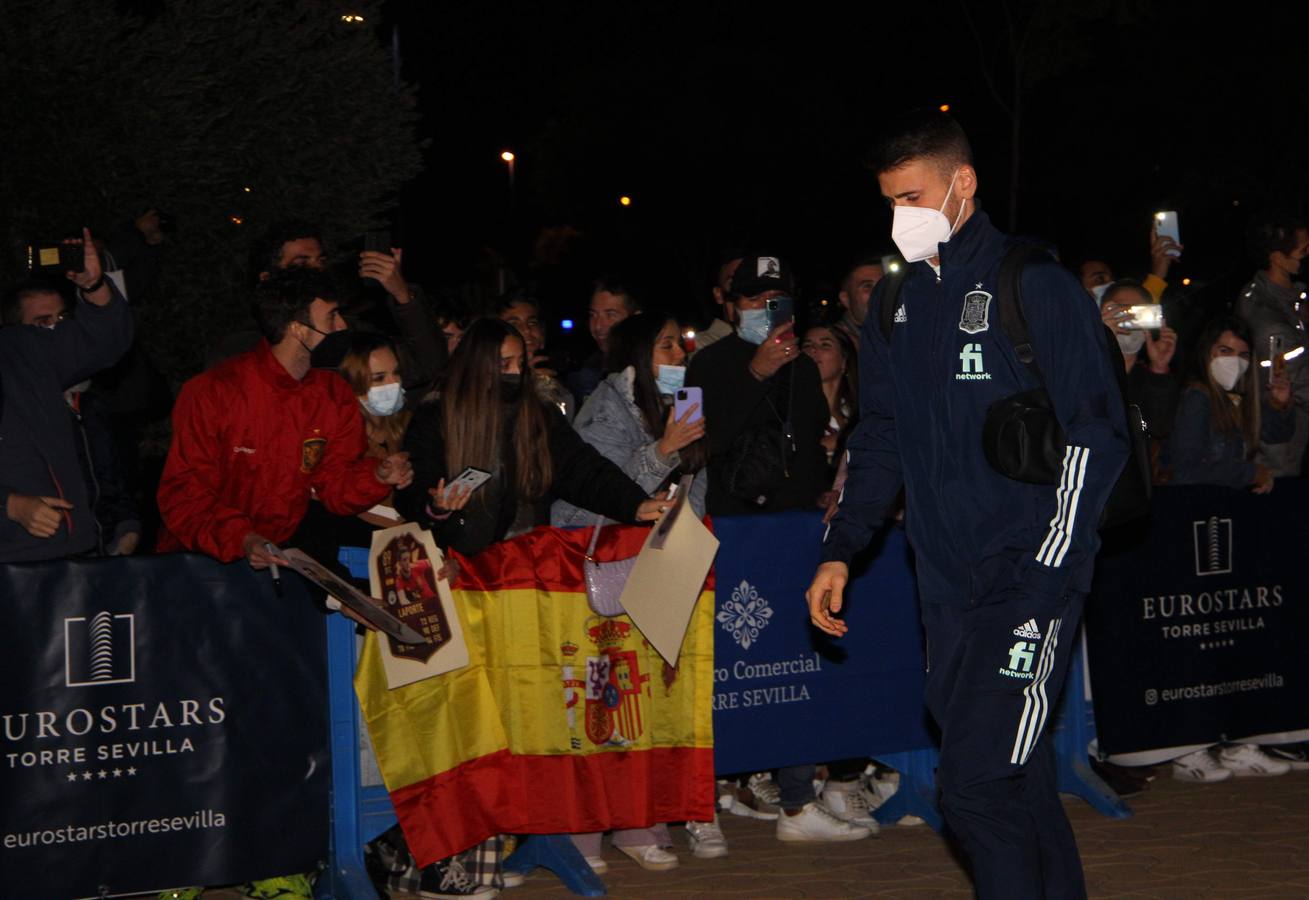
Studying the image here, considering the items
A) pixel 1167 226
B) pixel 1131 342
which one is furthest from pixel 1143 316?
pixel 1167 226

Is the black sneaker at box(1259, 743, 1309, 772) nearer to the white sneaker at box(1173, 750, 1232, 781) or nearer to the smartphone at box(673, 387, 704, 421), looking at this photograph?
the white sneaker at box(1173, 750, 1232, 781)

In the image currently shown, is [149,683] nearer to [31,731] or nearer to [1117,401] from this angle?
[31,731]

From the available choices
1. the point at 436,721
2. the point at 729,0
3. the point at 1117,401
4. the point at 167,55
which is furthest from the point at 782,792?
the point at 729,0

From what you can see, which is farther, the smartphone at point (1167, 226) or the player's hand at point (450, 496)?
the smartphone at point (1167, 226)

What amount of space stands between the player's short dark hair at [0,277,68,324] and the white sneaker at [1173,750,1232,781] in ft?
19.3

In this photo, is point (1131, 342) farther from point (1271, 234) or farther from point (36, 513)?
point (36, 513)

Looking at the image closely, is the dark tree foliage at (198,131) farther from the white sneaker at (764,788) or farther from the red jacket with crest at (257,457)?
the white sneaker at (764,788)

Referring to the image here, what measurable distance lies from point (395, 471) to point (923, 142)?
2.65m

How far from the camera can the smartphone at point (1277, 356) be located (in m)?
9.14

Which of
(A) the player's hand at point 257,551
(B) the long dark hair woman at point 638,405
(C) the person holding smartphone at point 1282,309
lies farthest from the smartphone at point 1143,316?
(A) the player's hand at point 257,551

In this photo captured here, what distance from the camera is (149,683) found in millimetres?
6238

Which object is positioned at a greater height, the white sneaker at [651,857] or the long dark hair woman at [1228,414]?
the long dark hair woman at [1228,414]

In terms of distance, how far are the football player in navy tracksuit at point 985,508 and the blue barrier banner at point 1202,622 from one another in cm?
331

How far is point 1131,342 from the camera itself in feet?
28.3
